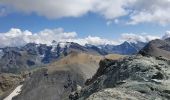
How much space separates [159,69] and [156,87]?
9.03ft

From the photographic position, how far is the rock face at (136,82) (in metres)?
15.2

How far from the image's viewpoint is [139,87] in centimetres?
1659

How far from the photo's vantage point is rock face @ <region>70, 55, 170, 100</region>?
15234 mm

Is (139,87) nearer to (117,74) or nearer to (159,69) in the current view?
(159,69)

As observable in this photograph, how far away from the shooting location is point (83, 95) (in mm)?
22703

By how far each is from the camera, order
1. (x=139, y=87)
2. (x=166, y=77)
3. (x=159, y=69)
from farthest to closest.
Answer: (x=159, y=69) → (x=166, y=77) → (x=139, y=87)

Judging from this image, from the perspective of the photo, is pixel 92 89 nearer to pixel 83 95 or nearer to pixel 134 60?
pixel 83 95

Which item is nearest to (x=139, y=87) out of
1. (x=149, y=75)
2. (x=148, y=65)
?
(x=149, y=75)

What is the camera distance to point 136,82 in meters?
17.6

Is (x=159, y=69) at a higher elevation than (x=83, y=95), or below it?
higher

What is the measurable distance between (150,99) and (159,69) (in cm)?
409

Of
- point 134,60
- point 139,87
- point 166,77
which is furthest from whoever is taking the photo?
point 134,60

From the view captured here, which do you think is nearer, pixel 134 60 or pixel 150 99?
pixel 150 99

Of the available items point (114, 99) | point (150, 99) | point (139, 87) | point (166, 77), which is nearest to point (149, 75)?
point (166, 77)
